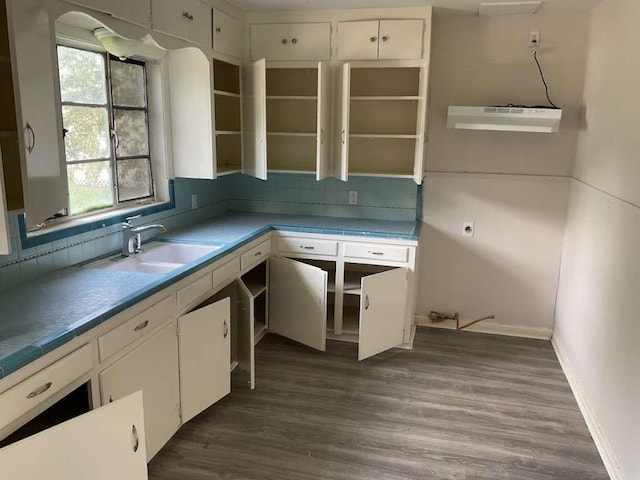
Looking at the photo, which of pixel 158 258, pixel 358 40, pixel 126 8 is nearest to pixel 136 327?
pixel 158 258

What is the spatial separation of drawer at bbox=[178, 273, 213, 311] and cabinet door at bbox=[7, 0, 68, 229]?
0.74 meters

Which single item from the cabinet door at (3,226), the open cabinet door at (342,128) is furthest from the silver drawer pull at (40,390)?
the open cabinet door at (342,128)

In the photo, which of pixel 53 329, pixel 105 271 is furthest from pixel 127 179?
pixel 53 329

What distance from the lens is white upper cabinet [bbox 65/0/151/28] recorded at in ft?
7.07

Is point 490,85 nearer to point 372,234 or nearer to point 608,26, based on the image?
point 608,26

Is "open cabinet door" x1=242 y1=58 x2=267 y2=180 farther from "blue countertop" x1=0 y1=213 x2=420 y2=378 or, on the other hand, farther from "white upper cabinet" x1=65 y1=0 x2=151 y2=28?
"white upper cabinet" x1=65 y1=0 x2=151 y2=28

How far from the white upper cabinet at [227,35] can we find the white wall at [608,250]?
2380 millimetres

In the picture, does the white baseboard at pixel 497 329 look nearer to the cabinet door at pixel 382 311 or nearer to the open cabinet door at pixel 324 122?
the cabinet door at pixel 382 311

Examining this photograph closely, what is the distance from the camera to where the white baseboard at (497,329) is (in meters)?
3.97

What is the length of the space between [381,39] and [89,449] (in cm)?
301

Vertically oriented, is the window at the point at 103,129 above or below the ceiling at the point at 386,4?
below

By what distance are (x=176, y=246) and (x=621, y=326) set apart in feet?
8.01

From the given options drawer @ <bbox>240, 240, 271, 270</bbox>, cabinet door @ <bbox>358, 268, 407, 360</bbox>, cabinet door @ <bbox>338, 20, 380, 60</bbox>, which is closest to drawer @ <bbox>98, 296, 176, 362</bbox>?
drawer @ <bbox>240, 240, 271, 270</bbox>

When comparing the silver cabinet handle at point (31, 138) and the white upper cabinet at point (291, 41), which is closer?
the silver cabinet handle at point (31, 138)
